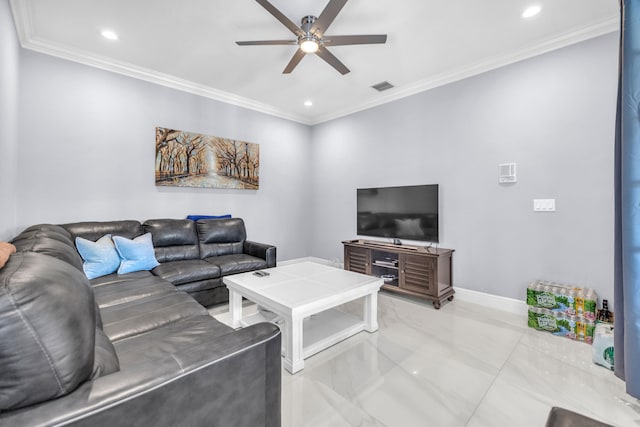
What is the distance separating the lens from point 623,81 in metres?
1.31

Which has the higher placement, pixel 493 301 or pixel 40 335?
pixel 40 335

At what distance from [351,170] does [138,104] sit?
10.0 feet

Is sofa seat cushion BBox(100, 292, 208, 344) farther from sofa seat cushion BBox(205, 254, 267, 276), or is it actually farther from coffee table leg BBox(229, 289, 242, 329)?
sofa seat cushion BBox(205, 254, 267, 276)

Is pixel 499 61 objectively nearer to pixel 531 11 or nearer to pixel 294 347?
pixel 531 11

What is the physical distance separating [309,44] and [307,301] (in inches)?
82.3

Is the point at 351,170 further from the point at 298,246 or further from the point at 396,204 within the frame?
the point at 298,246

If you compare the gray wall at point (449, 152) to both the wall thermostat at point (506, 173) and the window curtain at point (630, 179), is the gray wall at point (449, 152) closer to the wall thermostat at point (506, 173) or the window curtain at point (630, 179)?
the wall thermostat at point (506, 173)

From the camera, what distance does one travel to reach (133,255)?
279 cm

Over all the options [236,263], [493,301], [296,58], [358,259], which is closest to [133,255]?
[236,263]

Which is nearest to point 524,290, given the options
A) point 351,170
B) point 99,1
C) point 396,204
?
point 396,204

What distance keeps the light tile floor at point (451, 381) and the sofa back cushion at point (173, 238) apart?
208 cm

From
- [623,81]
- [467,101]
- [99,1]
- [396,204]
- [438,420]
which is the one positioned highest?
[99,1]

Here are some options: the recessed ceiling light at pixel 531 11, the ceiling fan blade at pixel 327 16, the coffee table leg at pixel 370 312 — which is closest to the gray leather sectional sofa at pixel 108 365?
the coffee table leg at pixel 370 312

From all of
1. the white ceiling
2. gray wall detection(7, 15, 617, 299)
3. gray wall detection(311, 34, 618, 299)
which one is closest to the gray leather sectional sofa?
gray wall detection(7, 15, 617, 299)
